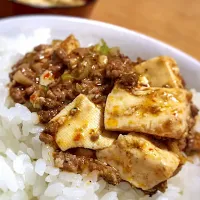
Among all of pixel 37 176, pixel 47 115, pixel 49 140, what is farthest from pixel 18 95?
pixel 37 176

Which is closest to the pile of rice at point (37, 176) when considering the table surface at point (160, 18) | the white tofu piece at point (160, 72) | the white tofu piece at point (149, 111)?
the white tofu piece at point (149, 111)

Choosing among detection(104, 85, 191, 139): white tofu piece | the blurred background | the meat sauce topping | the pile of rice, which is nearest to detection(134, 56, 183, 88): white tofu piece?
the meat sauce topping

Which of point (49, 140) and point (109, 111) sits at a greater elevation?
point (109, 111)

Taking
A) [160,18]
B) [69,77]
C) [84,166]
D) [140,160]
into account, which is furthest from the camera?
[160,18]

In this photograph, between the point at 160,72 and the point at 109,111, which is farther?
the point at 160,72

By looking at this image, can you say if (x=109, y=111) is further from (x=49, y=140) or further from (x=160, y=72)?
(x=160, y=72)

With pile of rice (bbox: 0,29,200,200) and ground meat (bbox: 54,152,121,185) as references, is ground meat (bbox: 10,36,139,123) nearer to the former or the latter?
pile of rice (bbox: 0,29,200,200)

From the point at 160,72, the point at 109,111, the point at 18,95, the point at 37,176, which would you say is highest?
the point at 160,72

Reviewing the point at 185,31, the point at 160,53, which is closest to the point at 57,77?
the point at 160,53
